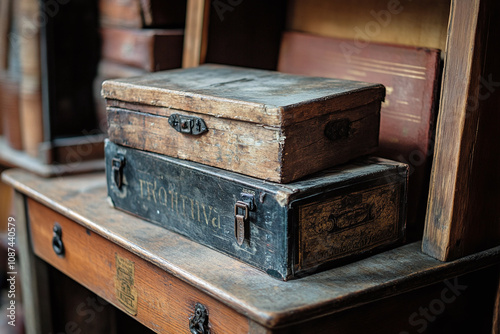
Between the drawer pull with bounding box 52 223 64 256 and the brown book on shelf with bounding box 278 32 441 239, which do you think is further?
the drawer pull with bounding box 52 223 64 256

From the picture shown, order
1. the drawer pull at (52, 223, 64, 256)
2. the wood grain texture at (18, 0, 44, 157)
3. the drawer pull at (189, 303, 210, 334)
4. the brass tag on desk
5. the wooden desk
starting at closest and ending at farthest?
1. the wooden desk
2. the drawer pull at (189, 303, 210, 334)
3. the brass tag on desk
4. the drawer pull at (52, 223, 64, 256)
5. the wood grain texture at (18, 0, 44, 157)

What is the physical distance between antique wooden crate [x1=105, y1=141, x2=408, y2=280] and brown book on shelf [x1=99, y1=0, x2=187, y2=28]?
2.22ft

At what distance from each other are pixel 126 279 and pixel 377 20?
872 mm

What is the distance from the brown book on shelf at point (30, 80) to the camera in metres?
1.92

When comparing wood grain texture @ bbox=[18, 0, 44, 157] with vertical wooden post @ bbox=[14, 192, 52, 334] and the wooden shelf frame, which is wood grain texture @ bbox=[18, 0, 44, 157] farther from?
the wooden shelf frame

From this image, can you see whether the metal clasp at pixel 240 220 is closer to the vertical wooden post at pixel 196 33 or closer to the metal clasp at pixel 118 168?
the metal clasp at pixel 118 168

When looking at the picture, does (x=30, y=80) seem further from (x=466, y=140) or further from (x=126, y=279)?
(x=466, y=140)

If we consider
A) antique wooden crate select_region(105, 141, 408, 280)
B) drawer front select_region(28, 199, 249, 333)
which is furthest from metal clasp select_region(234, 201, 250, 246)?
drawer front select_region(28, 199, 249, 333)

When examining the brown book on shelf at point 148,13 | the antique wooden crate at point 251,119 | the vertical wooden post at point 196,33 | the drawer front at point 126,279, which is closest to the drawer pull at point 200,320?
the drawer front at point 126,279

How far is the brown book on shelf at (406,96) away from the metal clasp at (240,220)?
16.6 inches

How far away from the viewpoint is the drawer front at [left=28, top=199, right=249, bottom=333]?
3.57 ft

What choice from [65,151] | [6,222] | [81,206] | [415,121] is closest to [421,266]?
[415,121]

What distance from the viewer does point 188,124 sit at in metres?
1.16

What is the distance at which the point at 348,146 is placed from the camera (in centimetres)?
116
